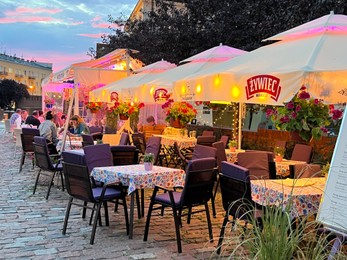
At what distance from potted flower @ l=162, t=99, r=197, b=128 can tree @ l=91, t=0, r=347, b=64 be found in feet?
9.54

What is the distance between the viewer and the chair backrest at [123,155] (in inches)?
262

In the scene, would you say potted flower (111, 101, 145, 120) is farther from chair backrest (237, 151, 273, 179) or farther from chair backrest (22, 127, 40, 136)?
chair backrest (237, 151, 273, 179)

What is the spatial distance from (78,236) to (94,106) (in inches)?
364

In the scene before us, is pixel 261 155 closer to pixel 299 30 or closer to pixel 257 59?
pixel 257 59

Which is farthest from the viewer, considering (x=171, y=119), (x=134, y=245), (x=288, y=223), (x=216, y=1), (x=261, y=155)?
(x=216, y=1)

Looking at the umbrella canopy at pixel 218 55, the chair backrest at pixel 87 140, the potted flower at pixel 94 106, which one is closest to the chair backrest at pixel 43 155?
the chair backrest at pixel 87 140

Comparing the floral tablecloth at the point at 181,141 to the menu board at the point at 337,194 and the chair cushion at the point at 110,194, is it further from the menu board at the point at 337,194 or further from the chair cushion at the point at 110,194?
the menu board at the point at 337,194

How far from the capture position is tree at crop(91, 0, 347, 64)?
426 inches

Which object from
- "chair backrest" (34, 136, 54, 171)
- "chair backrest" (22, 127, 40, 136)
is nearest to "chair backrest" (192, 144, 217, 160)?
"chair backrest" (34, 136, 54, 171)

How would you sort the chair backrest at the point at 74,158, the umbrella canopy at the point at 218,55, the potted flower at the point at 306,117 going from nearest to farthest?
1. the chair backrest at the point at 74,158
2. the potted flower at the point at 306,117
3. the umbrella canopy at the point at 218,55

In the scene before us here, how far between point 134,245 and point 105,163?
6.05ft

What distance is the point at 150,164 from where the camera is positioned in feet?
17.2

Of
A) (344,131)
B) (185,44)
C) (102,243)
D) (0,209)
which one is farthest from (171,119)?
(344,131)

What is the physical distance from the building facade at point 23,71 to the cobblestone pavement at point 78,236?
68.0 m
